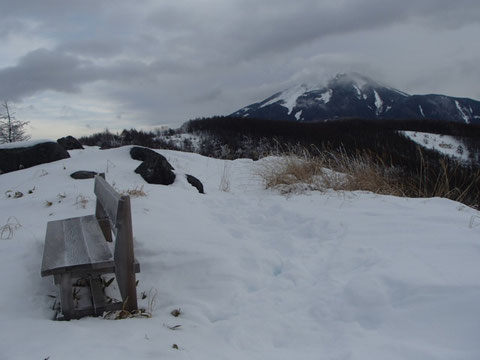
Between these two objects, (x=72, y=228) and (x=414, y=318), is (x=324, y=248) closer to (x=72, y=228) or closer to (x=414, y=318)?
(x=414, y=318)

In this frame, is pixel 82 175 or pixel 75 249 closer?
pixel 75 249

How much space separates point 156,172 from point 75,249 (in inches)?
138

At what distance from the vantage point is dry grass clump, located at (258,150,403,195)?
5320 mm

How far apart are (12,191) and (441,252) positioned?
5935mm

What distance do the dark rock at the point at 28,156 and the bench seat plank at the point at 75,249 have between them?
4981mm

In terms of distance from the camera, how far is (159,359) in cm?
162

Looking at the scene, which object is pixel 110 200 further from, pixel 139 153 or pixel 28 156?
pixel 28 156

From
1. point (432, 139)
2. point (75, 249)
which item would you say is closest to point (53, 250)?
point (75, 249)

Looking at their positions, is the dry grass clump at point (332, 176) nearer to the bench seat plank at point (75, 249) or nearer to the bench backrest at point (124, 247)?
the bench seat plank at point (75, 249)

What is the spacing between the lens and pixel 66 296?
202 cm

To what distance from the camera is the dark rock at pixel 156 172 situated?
5.73 metres

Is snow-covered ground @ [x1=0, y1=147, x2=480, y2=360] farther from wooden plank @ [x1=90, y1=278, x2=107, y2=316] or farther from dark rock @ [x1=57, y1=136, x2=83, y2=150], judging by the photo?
dark rock @ [x1=57, y1=136, x2=83, y2=150]

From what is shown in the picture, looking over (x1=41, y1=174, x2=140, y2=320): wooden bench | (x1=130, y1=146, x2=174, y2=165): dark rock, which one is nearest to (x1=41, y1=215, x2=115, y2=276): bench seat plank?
(x1=41, y1=174, x2=140, y2=320): wooden bench

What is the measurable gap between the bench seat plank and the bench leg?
2.6 inches
